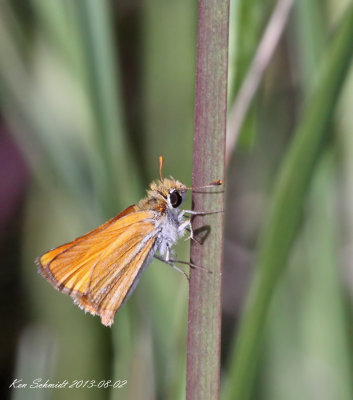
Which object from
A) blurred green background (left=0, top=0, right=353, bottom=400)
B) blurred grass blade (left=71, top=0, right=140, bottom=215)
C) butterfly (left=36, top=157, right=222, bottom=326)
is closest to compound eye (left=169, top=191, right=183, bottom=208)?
butterfly (left=36, top=157, right=222, bottom=326)

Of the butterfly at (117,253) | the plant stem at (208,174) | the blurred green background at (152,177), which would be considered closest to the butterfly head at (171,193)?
the butterfly at (117,253)

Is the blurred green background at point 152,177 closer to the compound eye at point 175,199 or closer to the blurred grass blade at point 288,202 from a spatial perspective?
the blurred grass blade at point 288,202

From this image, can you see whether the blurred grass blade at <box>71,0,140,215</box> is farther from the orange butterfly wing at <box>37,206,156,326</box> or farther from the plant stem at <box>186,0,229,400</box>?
the plant stem at <box>186,0,229,400</box>

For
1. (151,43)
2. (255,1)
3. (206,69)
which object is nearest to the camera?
(206,69)

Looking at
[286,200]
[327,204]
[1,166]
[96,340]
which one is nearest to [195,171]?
[286,200]

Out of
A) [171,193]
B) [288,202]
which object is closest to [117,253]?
[171,193]

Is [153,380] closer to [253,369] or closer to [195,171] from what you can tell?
[253,369]
